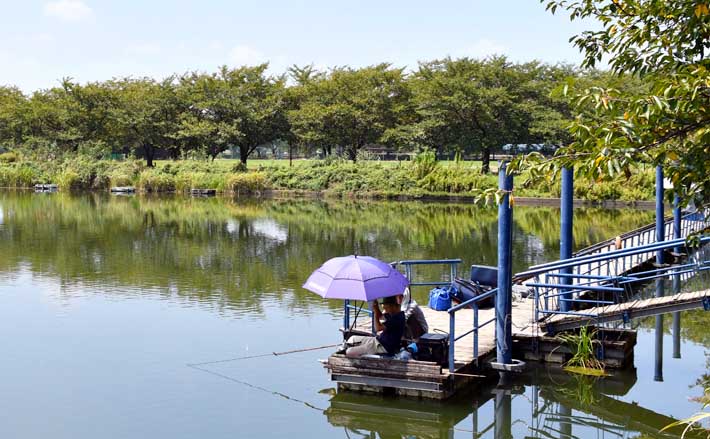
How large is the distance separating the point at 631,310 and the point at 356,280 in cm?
449

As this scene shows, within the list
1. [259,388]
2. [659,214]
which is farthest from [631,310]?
[659,214]

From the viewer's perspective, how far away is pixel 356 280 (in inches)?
456

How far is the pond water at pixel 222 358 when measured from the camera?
11.2 meters

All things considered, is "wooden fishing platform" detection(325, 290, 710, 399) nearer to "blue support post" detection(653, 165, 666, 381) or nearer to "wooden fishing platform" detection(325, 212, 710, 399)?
"wooden fishing platform" detection(325, 212, 710, 399)

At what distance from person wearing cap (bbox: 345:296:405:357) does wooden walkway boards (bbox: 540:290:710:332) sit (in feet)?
10.4

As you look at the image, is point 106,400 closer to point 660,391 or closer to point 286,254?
point 660,391

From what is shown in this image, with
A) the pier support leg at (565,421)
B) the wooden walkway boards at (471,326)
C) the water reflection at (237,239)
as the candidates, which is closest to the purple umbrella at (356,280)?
the wooden walkway boards at (471,326)

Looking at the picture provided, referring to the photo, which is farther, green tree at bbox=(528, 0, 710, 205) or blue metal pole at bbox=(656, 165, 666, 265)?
blue metal pole at bbox=(656, 165, 666, 265)

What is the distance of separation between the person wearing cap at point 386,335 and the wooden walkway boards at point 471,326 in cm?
99

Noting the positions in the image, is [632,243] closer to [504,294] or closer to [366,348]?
[504,294]

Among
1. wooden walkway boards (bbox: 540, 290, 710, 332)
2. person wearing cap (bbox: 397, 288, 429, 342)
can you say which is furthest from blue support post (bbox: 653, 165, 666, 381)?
person wearing cap (bbox: 397, 288, 429, 342)

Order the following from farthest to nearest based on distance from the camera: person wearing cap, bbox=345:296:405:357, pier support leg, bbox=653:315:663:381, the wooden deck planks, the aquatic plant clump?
pier support leg, bbox=653:315:663:381 < the aquatic plant clump < the wooden deck planks < person wearing cap, bbox=345:296:405:357

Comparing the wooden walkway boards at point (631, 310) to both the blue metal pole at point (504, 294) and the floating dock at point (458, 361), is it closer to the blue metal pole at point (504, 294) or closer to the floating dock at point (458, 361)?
the floating dock at point (458, 361)

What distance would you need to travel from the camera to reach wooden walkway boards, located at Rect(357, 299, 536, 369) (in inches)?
500
